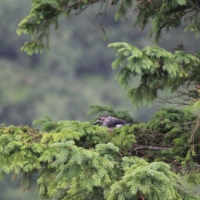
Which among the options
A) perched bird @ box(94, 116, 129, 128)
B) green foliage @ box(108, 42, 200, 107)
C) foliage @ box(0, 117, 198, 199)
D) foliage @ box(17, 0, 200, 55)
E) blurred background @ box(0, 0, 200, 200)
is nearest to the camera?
foliage @ box(0, 117, 198, 199)

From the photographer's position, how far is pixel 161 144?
4.39 m

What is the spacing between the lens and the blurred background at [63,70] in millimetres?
41844

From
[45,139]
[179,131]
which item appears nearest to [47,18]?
[45,139]

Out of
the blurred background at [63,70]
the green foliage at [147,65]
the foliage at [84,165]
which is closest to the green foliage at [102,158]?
the foliage at [84,165]

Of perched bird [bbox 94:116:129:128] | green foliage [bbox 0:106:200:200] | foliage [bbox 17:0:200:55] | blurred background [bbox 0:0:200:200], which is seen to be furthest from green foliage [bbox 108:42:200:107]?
blurred background [bbox 0:0:200:200]

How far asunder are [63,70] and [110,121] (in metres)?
42.8

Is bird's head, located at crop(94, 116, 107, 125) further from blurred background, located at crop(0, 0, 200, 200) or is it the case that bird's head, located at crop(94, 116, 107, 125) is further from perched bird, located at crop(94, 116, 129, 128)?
blurred background, located at crop(0, 0, 200, 200)

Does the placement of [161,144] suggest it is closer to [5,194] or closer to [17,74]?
[5,194]

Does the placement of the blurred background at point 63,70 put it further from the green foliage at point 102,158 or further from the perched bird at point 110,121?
the green foliage at point 102,158

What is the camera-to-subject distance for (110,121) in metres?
4.91

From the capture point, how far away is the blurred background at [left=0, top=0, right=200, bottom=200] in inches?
1647

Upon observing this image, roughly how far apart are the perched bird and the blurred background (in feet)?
Answer: 113

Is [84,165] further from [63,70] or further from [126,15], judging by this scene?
[63,70]

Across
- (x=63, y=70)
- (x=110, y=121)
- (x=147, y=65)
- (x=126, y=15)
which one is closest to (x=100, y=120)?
(x=110, y=121)
